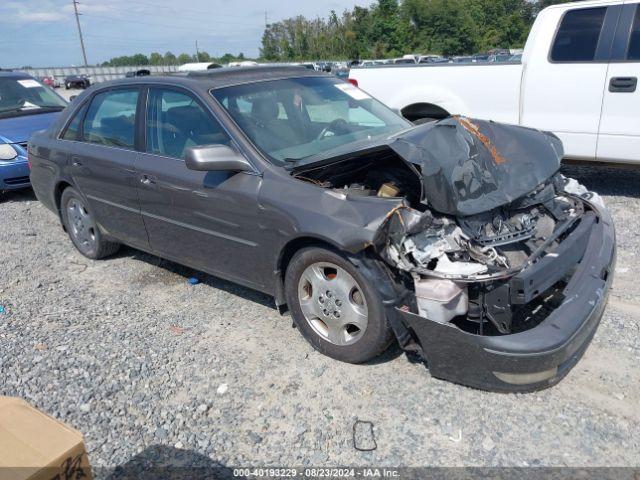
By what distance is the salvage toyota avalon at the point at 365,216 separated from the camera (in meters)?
2.83

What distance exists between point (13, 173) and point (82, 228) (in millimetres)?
2958

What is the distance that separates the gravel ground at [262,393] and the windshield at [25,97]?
513 cm

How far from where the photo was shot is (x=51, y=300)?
458 cm

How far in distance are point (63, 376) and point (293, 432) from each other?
1.63m

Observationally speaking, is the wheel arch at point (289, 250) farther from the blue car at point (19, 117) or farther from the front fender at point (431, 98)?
the blue car at point (19, 117)

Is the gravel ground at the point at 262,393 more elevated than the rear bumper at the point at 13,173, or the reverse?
the rear bumper at the point at 13,173

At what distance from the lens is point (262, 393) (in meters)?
3.14

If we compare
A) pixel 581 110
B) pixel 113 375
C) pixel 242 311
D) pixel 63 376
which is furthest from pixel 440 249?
pixel 581 110

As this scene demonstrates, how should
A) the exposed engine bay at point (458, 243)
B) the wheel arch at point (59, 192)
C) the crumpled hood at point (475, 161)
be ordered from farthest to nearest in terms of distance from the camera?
1. the wheel arch at point (59, 192)
2. the crumpled hood at point (475, 161)
3. the exposed engine bay at point (458, 243)

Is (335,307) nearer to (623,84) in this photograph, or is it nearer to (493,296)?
(493,296)

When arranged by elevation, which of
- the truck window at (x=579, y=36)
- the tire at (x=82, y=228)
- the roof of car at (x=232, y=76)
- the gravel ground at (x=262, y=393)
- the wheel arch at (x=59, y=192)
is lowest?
the gravel ground at (x=262, y=393)

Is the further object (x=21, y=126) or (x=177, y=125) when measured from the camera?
(x=21, y=126)

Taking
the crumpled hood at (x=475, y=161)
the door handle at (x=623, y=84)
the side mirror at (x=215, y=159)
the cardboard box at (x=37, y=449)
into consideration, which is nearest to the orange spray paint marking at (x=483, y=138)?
the crumpled hood at (x=475, y=161)

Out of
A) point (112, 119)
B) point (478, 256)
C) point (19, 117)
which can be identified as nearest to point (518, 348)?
point (478, 256)
